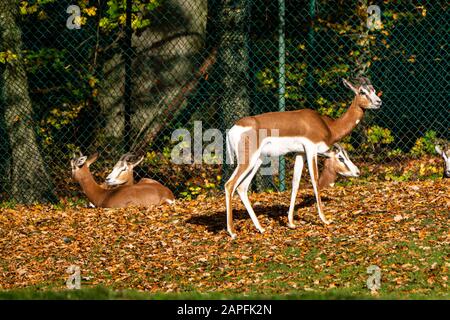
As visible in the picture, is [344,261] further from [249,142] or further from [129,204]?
[129,204]

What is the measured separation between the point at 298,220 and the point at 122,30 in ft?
15.8

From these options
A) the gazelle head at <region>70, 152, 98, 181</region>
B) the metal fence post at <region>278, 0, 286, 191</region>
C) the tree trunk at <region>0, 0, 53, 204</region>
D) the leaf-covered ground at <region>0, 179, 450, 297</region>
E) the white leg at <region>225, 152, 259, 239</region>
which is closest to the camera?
the leaf-covered ground at <region>0, 179, 450, 297</region>

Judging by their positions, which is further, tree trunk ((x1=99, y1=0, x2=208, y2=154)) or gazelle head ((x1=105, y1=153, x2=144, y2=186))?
tree trunk ((x1=99, y1=0, x2=208, y2=154))

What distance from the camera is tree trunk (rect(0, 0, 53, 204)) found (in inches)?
558

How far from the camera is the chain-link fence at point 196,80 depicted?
13.7 m

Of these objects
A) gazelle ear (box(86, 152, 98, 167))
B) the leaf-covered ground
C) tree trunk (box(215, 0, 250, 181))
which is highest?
tree trunk (box(215, 0, 250, 181))

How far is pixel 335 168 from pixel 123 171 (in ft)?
9.29

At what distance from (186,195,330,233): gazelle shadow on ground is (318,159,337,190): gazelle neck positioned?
1143 mm

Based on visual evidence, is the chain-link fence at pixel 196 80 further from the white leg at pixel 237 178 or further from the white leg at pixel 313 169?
the white leg at pixel 237 178

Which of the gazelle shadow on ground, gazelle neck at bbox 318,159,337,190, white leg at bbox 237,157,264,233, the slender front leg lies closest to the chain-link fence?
gazelle neck at bbox 318,159,337,190

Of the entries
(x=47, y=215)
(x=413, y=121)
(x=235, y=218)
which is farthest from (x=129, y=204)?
(x=413, y=121)

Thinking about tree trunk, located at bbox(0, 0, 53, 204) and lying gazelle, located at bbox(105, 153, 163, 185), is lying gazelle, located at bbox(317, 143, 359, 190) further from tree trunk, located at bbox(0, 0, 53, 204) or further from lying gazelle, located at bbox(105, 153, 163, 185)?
tree trunk, located at bbox(0, 0, 53, 204)

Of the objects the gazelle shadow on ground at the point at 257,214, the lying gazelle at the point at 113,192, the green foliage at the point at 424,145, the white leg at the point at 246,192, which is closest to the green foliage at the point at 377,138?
the green foliage at the point at 424,145

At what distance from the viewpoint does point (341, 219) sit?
36.5 ft
